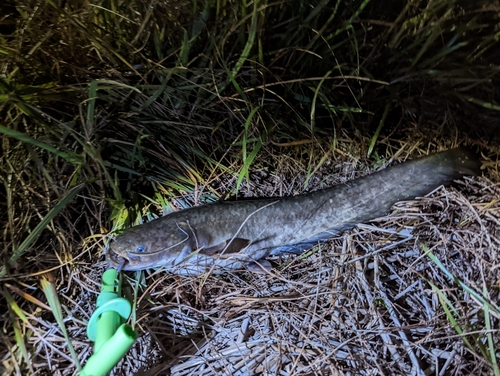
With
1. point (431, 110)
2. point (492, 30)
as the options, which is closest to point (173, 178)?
point (431, 110)

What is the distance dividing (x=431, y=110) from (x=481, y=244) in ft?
2.33

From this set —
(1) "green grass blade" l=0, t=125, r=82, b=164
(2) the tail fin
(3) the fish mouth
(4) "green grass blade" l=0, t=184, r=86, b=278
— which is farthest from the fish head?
(2) the tail fin

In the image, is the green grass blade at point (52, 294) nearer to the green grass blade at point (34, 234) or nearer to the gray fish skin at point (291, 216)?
the green grass blade at point (34, 234)

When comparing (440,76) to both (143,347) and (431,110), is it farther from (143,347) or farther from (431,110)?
(143,347)

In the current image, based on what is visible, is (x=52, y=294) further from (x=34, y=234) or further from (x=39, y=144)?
(x=39, y=144)

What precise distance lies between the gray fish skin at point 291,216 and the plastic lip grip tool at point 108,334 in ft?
1.16

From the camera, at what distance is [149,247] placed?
1.52 meters

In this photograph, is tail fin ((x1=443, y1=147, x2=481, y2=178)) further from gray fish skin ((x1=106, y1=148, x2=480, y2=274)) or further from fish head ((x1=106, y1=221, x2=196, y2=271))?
fish head ((x1=106, y1=221, x2=196, y2=271))

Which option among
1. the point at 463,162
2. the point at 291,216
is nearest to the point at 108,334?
the point at 291,216

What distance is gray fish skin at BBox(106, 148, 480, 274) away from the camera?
1.60m

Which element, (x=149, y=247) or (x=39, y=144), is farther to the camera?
(x=149, y=247)

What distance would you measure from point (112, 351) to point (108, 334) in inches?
5.0

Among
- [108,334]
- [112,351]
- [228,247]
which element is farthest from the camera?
[228,247]

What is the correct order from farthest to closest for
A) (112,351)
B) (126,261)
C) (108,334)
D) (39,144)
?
(126,261) < (39,144) < (108,334) < (112,351)
